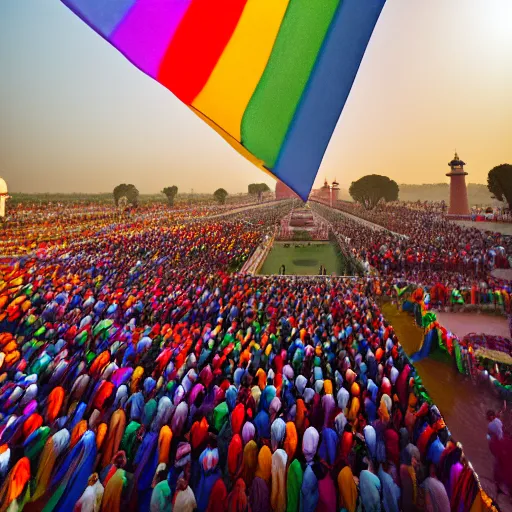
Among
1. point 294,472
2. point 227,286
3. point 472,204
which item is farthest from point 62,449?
point 472,204

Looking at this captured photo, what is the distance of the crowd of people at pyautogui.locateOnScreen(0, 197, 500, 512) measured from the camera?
3.11 meters

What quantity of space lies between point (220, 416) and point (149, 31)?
3997 millimetres

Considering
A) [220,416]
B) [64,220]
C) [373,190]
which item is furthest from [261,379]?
[373,190]

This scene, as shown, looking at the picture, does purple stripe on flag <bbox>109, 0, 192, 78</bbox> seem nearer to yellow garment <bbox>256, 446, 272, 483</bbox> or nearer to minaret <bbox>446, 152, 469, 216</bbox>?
yellow garment <bbox>256, 446, 272, 483</bbox>

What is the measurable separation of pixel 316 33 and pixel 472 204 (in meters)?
31.8

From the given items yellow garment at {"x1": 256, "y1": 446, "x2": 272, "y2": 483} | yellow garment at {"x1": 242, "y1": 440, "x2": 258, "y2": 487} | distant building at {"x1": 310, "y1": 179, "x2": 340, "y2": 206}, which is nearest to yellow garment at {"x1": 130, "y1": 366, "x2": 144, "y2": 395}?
yellow garment at {"x1": 242, "y1": 440, "x2": 258, "y2": 487}

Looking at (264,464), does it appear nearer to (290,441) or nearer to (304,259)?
(290,441)

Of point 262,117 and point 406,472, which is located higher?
point 262,117

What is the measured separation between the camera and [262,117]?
3.52ft

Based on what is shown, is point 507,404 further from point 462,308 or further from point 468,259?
point 468,259

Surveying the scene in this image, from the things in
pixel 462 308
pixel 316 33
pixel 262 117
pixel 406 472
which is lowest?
pixel 462 308

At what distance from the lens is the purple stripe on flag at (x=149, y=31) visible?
88 centimetres

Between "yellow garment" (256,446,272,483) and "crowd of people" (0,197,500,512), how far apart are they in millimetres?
12

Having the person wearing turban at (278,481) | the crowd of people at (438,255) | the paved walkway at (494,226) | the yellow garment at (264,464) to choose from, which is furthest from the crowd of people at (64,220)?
the paved walkway at (494,226)
